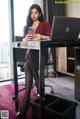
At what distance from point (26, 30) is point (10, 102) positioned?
965 millimetres

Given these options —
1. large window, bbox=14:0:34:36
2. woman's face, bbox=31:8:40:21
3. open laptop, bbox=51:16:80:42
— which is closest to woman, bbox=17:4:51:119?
woman's face, bbox=31:8:40:21

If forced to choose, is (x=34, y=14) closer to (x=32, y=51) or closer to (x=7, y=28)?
(x=32, y=51)

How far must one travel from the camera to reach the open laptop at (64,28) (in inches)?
67.7

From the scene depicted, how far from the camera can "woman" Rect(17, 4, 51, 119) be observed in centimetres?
214

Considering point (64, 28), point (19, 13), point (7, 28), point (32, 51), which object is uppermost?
point (19, 13)

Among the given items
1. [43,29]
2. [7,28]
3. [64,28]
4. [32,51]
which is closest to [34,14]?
[43,29]

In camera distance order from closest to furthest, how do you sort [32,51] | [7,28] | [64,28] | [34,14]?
[64,28], [32,51], [34,14], [7,28]

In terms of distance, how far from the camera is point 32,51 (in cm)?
229

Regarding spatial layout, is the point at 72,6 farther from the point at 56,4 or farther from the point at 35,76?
the point at 35,76

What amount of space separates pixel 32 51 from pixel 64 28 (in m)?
0.62

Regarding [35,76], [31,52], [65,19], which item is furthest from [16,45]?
[65,19]

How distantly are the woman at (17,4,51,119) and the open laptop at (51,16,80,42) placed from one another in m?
0.21

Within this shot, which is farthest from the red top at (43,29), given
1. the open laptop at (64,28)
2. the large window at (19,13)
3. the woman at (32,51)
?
the large window at (19,13)

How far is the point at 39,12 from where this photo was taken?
254 centimetres
